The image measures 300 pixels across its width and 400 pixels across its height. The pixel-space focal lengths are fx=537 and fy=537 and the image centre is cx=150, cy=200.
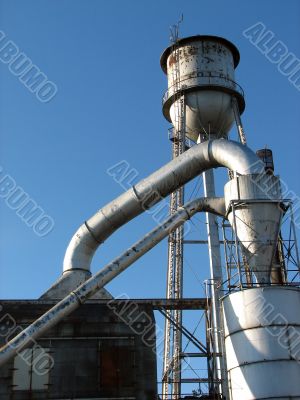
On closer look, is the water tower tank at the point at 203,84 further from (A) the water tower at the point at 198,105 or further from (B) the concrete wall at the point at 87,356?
(B) the concrete wall at the point at 87,356

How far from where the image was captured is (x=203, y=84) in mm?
24109

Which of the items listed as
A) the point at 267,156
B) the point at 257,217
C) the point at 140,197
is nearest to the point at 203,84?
the point at 267,156

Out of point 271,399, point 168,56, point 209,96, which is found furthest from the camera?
point 168,56

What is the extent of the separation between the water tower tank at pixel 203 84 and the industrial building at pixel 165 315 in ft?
20.4

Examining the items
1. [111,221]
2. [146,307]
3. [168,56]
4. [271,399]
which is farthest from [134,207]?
[168,56]

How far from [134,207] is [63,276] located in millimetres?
3513

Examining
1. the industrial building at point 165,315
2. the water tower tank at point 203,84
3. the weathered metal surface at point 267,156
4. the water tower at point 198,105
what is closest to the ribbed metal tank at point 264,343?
the industrial building at point 165,315

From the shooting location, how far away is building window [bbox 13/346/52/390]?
16234 mm

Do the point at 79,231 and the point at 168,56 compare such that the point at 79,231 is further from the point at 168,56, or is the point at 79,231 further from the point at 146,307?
the point at 168,56

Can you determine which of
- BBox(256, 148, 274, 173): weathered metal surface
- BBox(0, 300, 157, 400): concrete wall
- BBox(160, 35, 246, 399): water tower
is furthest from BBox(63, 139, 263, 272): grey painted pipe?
BBox(256, 148, 274, 173): weathered metal surface

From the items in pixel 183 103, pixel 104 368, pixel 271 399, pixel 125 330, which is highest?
pixel 183 103

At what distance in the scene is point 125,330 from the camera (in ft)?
56.3

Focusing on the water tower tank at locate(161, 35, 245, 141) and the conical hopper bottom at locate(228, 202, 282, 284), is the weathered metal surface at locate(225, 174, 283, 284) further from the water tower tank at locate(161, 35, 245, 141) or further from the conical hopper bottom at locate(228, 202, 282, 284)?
the water tower tank at locate(161, 35, 245, 141)

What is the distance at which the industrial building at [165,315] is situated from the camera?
45.9ft
